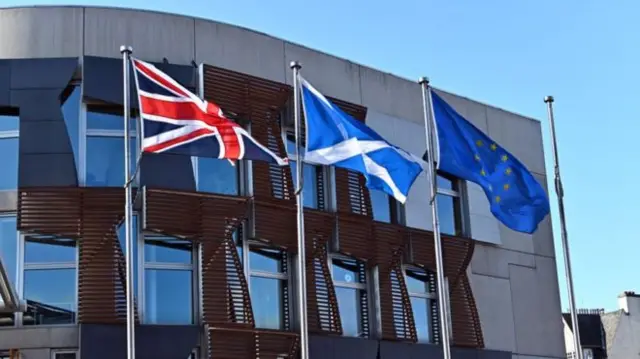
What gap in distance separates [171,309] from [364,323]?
4753mm

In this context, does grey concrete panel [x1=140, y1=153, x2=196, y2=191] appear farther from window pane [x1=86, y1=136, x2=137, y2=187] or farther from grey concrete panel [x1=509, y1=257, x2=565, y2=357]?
grey concrete panel [x1=509, y1=257, x2=565, y2=357]

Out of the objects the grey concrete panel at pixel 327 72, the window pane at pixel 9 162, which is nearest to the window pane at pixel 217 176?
the grey concrete panel at pixel 327 72

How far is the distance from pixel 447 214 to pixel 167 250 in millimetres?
8018

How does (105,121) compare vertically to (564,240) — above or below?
above

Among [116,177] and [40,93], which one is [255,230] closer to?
[116,177]

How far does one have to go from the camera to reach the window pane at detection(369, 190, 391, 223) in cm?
2505

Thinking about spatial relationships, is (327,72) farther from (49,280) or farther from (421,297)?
(49,280)

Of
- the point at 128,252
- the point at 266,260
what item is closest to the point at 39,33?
the point at 128,252

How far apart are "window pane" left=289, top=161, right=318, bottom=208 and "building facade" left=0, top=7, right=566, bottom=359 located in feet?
0.14

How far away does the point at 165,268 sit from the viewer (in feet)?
70.0

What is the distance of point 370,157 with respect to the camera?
746 inches

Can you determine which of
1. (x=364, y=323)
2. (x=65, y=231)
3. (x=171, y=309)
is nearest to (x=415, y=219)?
(x=364, y=323)

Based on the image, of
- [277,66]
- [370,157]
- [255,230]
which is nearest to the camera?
[370,157]

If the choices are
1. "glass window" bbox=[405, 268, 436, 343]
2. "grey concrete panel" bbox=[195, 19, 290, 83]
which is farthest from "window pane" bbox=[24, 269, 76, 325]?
"glass window" bbox=[405, 268, 436, 343]
